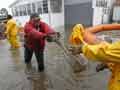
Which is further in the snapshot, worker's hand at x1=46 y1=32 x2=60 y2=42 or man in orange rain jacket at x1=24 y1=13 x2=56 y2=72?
man in orange rain jacket at x1=24 y1=13 x2=56 y2=72

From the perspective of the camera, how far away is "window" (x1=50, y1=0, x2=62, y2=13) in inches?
1268

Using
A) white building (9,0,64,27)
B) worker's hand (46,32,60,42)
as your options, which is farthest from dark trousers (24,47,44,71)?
white building (9,0,64,27)

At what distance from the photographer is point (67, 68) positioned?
8.90m

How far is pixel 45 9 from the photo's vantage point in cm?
3212

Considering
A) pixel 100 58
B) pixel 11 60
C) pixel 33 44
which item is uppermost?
pixel 100 58

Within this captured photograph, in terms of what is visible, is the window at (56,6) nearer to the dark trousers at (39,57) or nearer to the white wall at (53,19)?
the white wall at (53,19)

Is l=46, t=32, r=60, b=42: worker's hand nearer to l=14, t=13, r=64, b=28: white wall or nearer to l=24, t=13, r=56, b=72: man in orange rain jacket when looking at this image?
l=24, t=13, r=56, b=72: man in orange rain jacket

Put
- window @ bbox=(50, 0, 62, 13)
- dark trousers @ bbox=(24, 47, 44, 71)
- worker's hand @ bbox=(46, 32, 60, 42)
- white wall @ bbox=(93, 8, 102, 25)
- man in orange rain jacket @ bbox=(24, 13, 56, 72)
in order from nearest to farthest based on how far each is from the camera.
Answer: worker's hand @ bbox=(46, 32, 60, 42)
man in orange rain jacket @ bbox=(24, 13, 56, 72)
dark trousers @ bbox=(24, 47, 44, 71)
white wall @ bbox=(93, 8, 102, 25)
window @ bbox=(50, 0, 62, 13)

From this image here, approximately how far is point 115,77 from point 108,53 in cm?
58

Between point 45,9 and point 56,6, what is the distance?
159 centimetres

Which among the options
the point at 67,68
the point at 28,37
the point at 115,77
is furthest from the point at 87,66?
the point at 115,77

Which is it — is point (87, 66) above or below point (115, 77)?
below

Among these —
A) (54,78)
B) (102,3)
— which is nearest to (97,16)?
(102,3)

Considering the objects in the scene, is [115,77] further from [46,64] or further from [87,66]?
[46,64]
